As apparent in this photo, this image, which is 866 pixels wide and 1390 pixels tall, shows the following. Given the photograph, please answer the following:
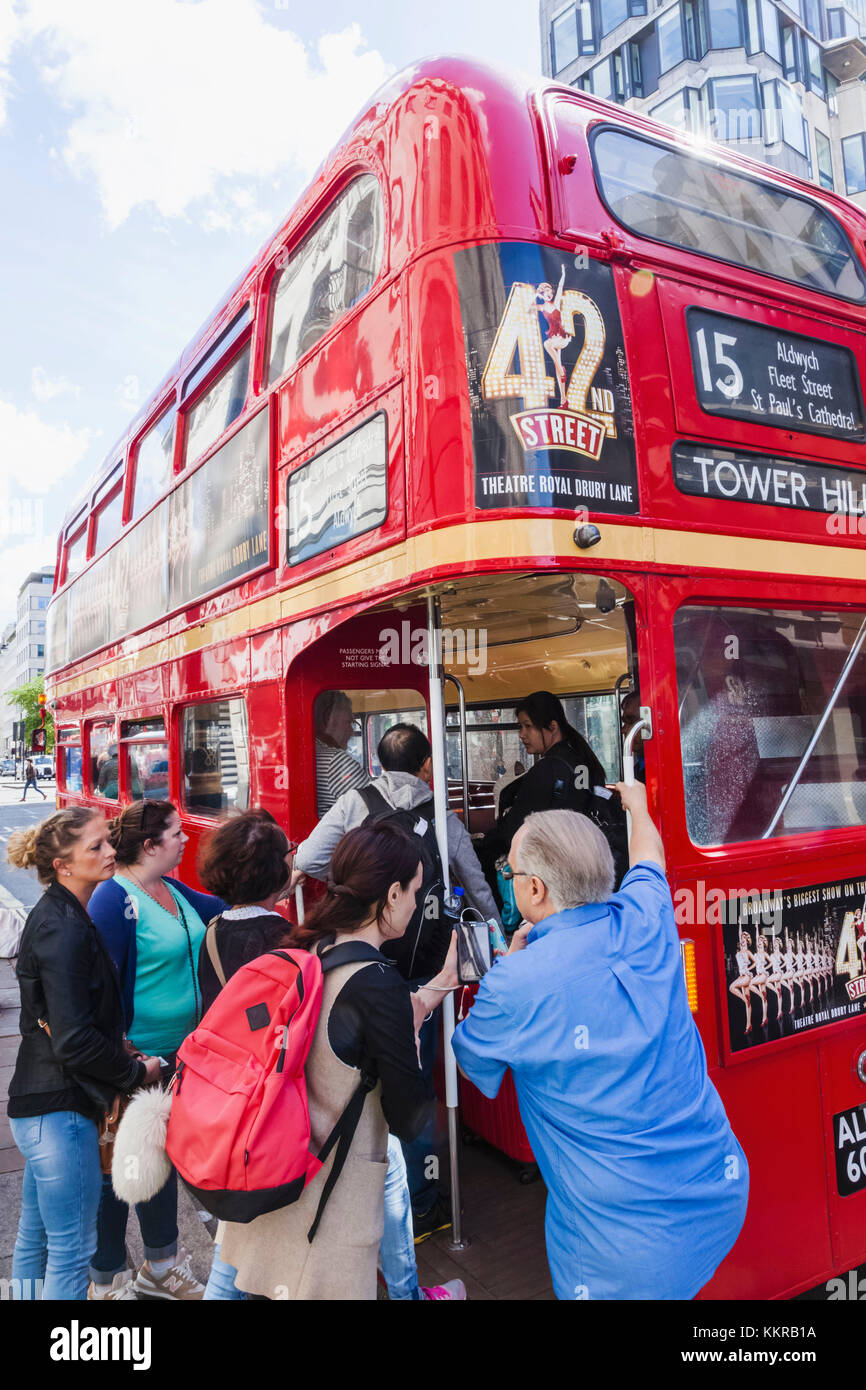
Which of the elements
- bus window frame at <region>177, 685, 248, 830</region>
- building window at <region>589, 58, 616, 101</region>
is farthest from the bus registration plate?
building window at <region>589, 58, 616, 101</region>

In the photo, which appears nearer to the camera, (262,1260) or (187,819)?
(262,1260)

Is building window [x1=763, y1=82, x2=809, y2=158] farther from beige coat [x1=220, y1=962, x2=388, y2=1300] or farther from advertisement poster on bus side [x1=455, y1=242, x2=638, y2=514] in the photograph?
beige coat [x1=220, y1=962, x2=388, y2=1300]

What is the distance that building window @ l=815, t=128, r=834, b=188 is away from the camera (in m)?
25.7

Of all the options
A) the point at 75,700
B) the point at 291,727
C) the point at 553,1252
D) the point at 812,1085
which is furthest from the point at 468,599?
the point at 75,700

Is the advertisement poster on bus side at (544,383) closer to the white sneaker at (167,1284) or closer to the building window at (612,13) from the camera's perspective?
the white sneaker at (167,1284)

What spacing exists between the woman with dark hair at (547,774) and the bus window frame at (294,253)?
180cm

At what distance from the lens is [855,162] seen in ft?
85.3

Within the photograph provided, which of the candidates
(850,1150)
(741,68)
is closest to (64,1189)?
(850,1150)

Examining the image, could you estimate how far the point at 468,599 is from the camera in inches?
169

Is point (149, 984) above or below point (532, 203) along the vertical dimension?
below

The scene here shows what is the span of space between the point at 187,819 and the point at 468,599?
7.18 feet

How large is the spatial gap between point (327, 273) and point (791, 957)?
3160mm

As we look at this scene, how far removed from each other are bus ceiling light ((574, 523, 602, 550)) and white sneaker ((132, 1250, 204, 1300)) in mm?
2835
